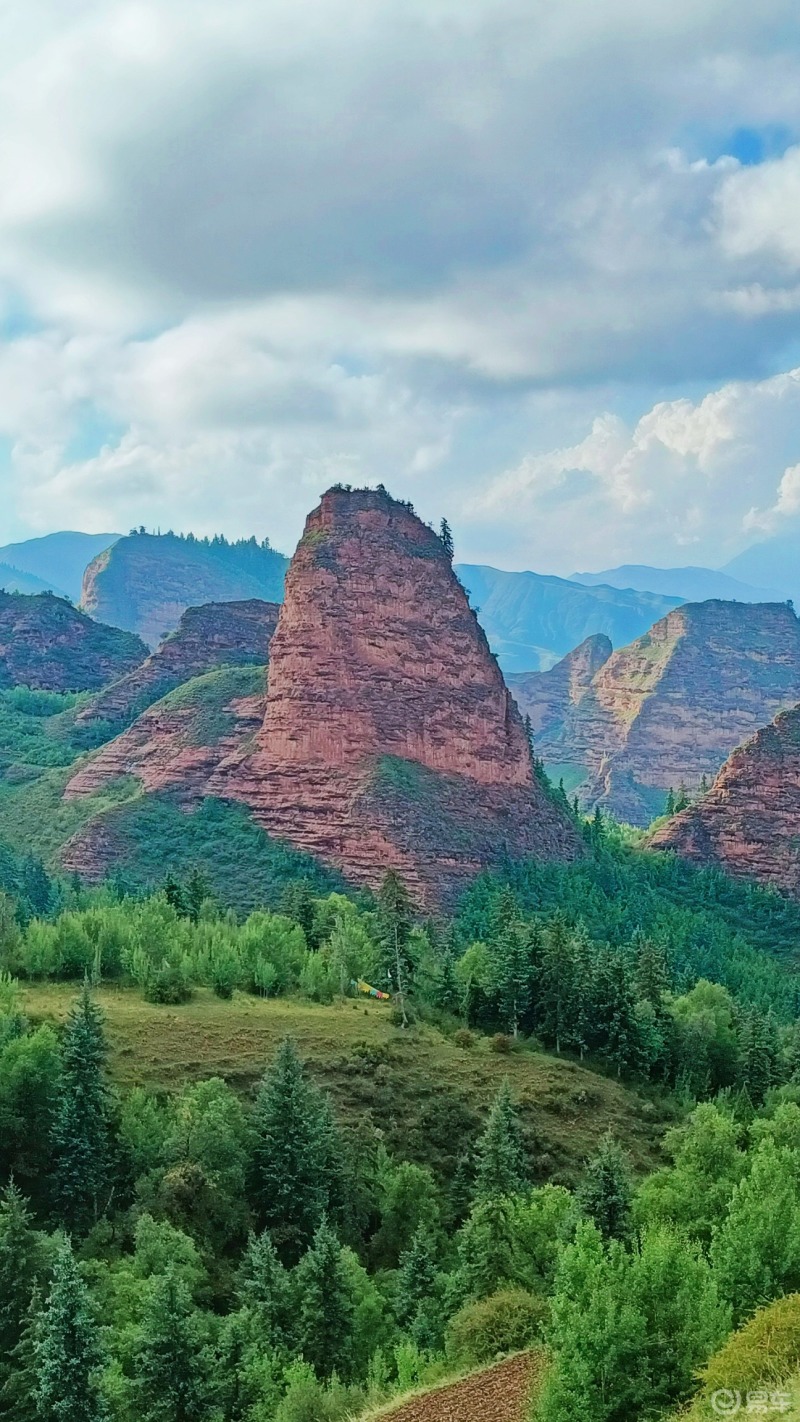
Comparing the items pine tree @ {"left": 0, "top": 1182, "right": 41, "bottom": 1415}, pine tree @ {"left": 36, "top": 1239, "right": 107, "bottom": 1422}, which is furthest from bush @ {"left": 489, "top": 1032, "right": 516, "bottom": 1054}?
pine tree @ {"left": 36, "top": 1239, "right": 107, "bottom": 1422}

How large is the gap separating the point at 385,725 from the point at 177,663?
68667 mm

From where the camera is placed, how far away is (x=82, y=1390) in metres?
32.5

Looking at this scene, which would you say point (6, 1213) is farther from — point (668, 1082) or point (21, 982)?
point (668, 1082)

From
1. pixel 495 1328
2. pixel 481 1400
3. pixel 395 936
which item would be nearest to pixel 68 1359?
pixel 495 1328

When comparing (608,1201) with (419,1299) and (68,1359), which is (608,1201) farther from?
(68,1359)

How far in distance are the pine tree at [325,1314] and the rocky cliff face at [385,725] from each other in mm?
86552

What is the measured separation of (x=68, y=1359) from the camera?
3241cm

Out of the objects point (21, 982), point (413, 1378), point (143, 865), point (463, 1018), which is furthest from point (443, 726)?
point (413, 1378)

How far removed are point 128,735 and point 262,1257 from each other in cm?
11816

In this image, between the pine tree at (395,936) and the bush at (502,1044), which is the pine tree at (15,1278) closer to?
the bush at (502,1044)

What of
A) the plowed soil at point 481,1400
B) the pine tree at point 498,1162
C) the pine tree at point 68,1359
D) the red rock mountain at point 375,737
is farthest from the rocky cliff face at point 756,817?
the pine tree at point 68,1359

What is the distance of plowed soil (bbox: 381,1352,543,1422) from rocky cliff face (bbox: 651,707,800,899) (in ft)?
398

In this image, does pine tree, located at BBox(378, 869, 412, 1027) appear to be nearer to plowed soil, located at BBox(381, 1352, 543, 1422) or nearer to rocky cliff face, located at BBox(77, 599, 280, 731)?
plowed soil, located at BBox(381, 1352, 543, 1422)

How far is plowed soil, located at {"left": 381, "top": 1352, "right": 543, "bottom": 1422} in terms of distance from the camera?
26.6 meters
